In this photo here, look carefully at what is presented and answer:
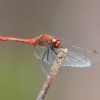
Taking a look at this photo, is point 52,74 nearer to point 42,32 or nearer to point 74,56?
point 74,56

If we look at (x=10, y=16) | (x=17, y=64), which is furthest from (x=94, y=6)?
(x=17, y=64)

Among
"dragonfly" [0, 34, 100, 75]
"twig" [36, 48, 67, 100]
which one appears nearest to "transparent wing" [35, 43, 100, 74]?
"dragonfly" [0, 34, 100, 75]

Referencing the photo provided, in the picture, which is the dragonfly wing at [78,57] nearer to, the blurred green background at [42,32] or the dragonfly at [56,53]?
the dragonfly at [56,53]

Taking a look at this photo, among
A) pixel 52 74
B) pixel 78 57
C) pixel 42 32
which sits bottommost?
pixel 42 32

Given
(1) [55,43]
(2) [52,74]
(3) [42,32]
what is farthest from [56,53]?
(3) [42,32]

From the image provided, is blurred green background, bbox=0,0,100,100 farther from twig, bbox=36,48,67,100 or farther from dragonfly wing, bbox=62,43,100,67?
twig, bbox=36,48,67,100

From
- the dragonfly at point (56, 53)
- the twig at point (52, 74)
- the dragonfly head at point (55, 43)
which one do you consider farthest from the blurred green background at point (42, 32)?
the twig at point (52, 74)

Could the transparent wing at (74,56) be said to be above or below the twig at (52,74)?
below

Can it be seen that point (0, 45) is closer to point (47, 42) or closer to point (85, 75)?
point (85, 75)

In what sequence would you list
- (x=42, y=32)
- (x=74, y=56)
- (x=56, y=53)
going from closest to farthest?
(x=56, y=53), (x=74, y=56), (x=42, y=32)
